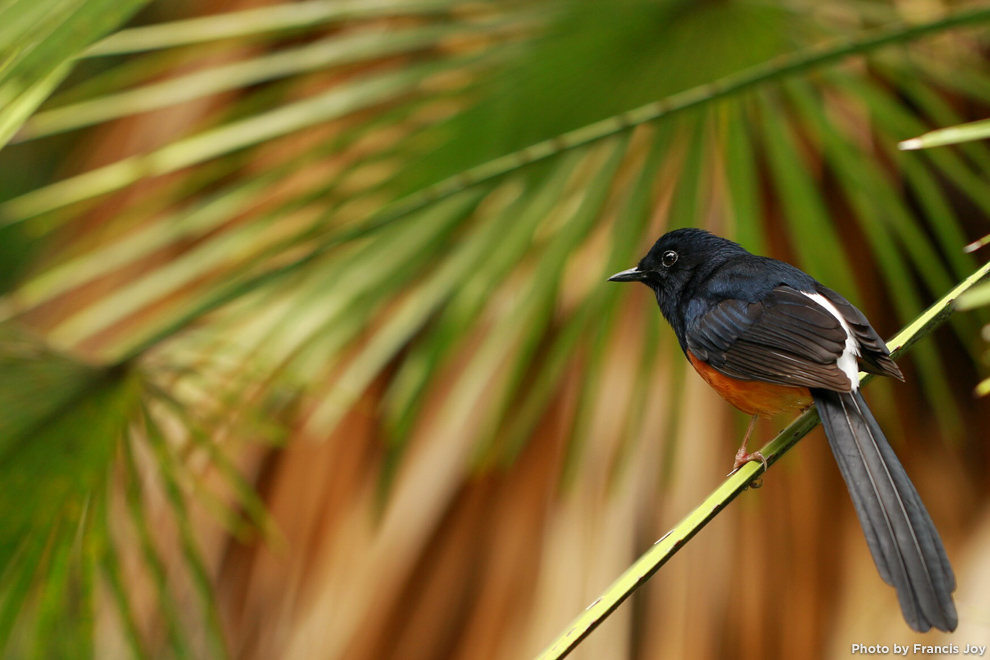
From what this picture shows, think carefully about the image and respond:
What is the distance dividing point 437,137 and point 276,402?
2.90ft

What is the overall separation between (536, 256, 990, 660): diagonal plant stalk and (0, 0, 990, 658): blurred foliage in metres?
0.43

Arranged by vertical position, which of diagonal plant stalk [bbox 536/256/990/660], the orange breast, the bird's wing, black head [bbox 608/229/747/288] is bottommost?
the orange breast

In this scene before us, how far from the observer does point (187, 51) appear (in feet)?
9.03

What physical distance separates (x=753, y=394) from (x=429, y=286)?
0.85m

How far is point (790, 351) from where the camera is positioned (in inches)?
36.6

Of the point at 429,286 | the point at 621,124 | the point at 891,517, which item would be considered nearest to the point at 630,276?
the point at 621,124

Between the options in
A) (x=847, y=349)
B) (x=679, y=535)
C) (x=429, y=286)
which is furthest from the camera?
(x=429, y=286)

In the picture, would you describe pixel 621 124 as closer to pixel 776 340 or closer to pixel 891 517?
pixel 776 340

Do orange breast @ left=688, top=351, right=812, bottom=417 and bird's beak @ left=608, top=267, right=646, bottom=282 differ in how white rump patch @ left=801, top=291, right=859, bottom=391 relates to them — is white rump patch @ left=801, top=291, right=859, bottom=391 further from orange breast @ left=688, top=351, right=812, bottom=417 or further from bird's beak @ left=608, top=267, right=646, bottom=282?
bird's beak @ left=608, top=267, right=646, bottom=282

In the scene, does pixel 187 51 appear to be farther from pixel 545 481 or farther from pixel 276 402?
pixel 545 481

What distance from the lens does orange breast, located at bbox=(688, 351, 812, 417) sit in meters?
0.99

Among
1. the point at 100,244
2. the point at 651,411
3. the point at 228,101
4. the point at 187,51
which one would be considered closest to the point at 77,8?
the point at 100,244

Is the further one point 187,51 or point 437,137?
point 187,51

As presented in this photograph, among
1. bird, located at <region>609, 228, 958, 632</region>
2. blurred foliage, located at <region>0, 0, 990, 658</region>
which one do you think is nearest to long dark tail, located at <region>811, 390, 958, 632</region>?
bird, located at <region>609, 228, 958, 632</region>
